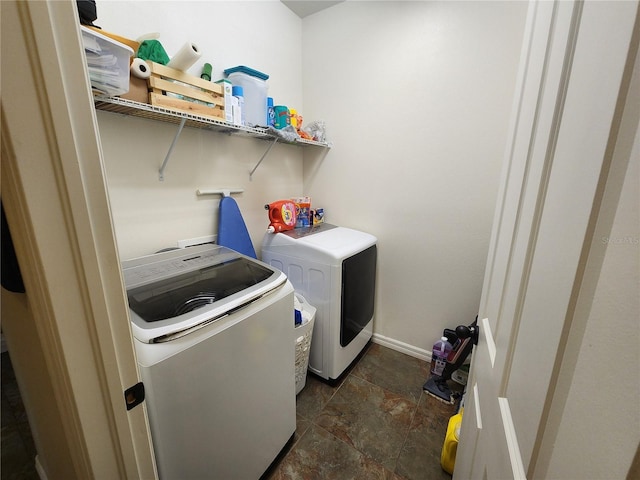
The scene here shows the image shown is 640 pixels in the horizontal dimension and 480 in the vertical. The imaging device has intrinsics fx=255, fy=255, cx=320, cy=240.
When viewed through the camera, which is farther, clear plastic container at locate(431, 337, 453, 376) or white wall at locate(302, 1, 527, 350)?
clear plastic container at locate(431, 337, 453, 376)

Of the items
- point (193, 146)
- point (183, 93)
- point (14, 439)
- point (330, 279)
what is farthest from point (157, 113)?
point (14, 439)

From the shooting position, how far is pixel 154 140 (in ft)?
4.26

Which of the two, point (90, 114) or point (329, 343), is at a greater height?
point (90, 114)

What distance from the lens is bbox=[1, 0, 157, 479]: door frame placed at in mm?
358

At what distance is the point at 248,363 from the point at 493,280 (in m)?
0.92

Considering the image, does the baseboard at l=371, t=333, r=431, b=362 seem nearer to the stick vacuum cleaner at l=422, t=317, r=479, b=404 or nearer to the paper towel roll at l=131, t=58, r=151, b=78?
the stick vacuum cleaner at l=422, t=317, r=479, b=404

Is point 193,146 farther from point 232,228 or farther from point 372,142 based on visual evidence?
point 372,142

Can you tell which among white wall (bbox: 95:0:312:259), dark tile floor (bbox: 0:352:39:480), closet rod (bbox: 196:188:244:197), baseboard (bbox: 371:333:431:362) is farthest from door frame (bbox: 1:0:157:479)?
baseboard (bbox: 371:333:431:362)

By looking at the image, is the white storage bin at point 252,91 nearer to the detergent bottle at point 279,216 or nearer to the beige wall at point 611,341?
the detergent bottle at point 279,216

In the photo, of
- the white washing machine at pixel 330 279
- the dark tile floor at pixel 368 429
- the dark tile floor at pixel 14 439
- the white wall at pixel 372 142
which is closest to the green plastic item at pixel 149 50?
the white wall at pixel 372 142

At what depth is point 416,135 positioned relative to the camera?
178 centimetres

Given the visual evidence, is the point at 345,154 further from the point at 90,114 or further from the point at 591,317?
the point at 591,317

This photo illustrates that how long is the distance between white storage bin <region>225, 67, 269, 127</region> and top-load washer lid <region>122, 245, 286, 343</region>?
86cm

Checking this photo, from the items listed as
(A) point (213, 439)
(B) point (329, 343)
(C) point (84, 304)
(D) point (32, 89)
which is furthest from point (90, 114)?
(B) point (329, 343)
